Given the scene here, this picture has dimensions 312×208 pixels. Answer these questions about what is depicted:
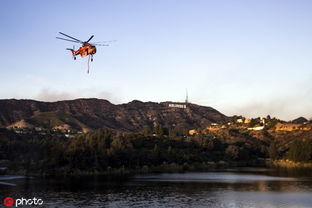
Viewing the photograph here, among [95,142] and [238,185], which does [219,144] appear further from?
[238,185]

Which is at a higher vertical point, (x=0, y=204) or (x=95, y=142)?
(x=95, y=142)

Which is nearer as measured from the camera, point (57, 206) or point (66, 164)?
point (57, 206)

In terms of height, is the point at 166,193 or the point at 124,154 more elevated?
the point at 124,154

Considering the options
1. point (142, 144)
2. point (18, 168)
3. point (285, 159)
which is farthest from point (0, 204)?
point (285, 159)

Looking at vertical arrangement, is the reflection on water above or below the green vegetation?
below

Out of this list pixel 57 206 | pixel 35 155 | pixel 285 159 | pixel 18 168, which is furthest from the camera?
pixel 285 159

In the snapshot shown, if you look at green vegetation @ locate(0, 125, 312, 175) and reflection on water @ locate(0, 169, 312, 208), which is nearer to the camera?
reflection on water @ locate(0, 169, 312, 208)

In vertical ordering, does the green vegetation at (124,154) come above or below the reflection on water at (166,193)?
above

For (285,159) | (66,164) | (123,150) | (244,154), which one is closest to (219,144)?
(244,154)

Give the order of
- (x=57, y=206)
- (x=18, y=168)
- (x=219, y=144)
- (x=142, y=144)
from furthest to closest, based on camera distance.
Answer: (x=219, y=144), (x=142, y=144), (x=18, y=168), (x=57, y=206)

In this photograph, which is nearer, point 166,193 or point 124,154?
point 166,193

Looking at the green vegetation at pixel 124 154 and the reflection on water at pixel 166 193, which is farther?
the green vegetation at pixel 124 154
